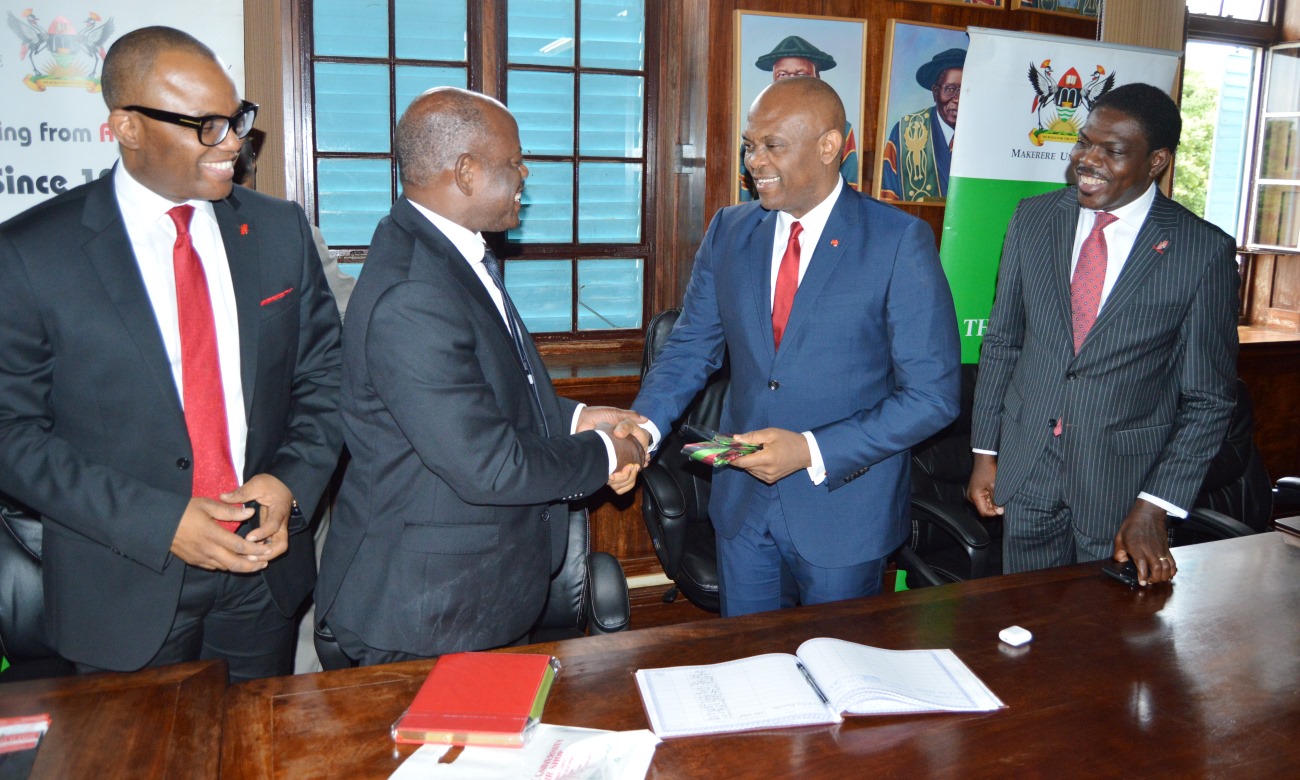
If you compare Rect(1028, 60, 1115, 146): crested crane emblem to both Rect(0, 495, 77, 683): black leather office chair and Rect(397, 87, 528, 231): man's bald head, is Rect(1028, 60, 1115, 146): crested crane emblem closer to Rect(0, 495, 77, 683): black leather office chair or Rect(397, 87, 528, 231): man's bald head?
Rect(397, 87, 528, 231): man's bald head

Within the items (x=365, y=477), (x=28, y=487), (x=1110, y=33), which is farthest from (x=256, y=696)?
(x=1110, y=33)

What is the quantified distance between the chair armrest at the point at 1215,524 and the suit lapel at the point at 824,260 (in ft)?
5.13

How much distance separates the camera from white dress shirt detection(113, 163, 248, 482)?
6.29ft

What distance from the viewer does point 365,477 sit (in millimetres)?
1842

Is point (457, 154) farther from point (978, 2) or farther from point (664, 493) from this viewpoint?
point (978, 2)

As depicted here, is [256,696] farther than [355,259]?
No

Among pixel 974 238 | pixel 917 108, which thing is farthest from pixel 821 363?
pixel 917 108

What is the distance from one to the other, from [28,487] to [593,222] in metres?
2.76

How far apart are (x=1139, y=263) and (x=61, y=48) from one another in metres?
3.20

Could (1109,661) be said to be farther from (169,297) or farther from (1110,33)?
(1110,33)

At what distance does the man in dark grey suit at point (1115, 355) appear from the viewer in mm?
2293

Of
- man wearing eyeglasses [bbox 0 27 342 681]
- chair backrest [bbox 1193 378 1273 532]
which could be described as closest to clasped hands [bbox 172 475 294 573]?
man wearing eyeglasses [bbox 0 27 342 681]

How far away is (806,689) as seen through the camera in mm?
1550

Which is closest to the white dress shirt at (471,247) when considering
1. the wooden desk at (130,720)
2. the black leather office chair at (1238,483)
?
the wooden desk at (130,720)
